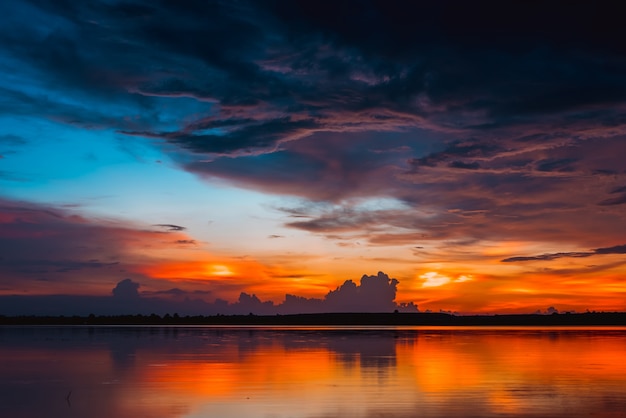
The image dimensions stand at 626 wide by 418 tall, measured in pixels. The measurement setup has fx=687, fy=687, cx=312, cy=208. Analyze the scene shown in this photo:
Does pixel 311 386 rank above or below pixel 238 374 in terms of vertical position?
below

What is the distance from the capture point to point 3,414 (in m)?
21.6

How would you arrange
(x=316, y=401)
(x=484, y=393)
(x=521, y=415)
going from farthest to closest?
(x=484, y=393) → (x=316, y=401) → (x=521, y=415)

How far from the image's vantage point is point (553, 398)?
2473 cm

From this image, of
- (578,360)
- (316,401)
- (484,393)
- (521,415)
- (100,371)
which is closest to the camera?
(521,415)

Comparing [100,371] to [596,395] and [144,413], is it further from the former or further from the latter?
[596,395]

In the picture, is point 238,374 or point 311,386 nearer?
point 311,386

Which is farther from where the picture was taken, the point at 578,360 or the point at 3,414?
the point at 578,360

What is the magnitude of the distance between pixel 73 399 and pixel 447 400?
13.5 meters

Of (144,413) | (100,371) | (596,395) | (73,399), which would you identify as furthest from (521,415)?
(100,371)

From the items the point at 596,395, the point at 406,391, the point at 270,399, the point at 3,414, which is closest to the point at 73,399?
the point at 3,414

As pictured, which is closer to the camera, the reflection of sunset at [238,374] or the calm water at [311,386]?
the calm water at [311,386]

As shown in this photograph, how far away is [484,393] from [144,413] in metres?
12.6

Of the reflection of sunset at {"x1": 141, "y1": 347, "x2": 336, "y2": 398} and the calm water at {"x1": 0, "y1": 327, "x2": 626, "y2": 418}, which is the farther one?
the reflection of sunset at {"x1": 141, "y1": 347, "x2": 336, "y2": 398}

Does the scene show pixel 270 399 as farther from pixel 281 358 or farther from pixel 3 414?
pixel 281 358
